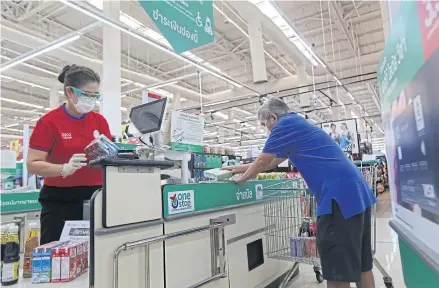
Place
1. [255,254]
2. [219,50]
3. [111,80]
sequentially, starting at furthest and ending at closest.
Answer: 1. [219,50]
2. [111,80]
3. [255,254]

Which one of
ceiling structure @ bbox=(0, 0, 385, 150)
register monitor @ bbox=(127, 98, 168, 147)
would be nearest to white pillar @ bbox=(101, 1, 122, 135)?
ceiling structure @ bbox=(0, 0, 385, 150)

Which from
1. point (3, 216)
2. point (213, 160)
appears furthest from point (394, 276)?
point (3, 216)

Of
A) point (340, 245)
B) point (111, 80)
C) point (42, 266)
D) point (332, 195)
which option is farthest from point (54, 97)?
point (340, 245)

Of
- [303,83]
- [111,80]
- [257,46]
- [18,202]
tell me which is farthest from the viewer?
[303,83]

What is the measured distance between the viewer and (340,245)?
1.80 metres

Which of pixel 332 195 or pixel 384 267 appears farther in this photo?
pixel 384 267

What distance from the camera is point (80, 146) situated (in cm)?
197

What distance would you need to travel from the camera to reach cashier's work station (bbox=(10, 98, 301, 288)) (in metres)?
1.41

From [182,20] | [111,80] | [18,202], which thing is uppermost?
[111,80]

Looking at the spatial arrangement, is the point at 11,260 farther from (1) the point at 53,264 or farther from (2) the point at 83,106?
(2) the point at 83,106

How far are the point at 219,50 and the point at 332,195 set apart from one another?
9607 mm

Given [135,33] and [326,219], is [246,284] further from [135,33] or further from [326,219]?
[135,33]

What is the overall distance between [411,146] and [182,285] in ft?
4.91

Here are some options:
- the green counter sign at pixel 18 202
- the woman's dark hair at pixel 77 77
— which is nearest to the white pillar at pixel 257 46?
the green counter sign at pixel 18 202
